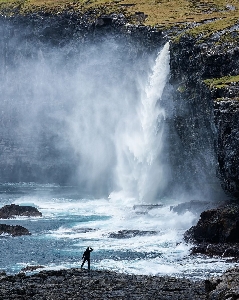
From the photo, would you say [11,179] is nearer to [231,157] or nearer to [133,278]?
[231,157]

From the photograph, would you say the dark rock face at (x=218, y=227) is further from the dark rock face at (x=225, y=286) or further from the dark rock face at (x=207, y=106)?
the dark rock face at (x=225, y=286)

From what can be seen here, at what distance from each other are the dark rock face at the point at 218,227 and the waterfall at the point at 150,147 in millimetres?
38546

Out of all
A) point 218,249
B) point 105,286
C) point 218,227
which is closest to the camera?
point 105,286

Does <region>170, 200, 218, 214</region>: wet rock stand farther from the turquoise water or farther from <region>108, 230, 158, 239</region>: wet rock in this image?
<region>108, 230, 158, 239</region>: wet rock

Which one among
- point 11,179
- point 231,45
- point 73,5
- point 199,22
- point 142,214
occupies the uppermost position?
point 73,5

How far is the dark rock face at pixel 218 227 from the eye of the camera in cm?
7225

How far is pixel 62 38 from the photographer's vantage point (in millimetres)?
148875

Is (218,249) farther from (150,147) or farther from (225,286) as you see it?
(150,147)

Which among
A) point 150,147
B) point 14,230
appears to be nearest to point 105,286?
point 14,230

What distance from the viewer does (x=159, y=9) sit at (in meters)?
145

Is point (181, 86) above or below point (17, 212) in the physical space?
above

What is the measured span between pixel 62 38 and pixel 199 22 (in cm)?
3544

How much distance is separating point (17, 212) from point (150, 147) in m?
28.5

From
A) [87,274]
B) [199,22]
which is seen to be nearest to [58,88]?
[199,22]
